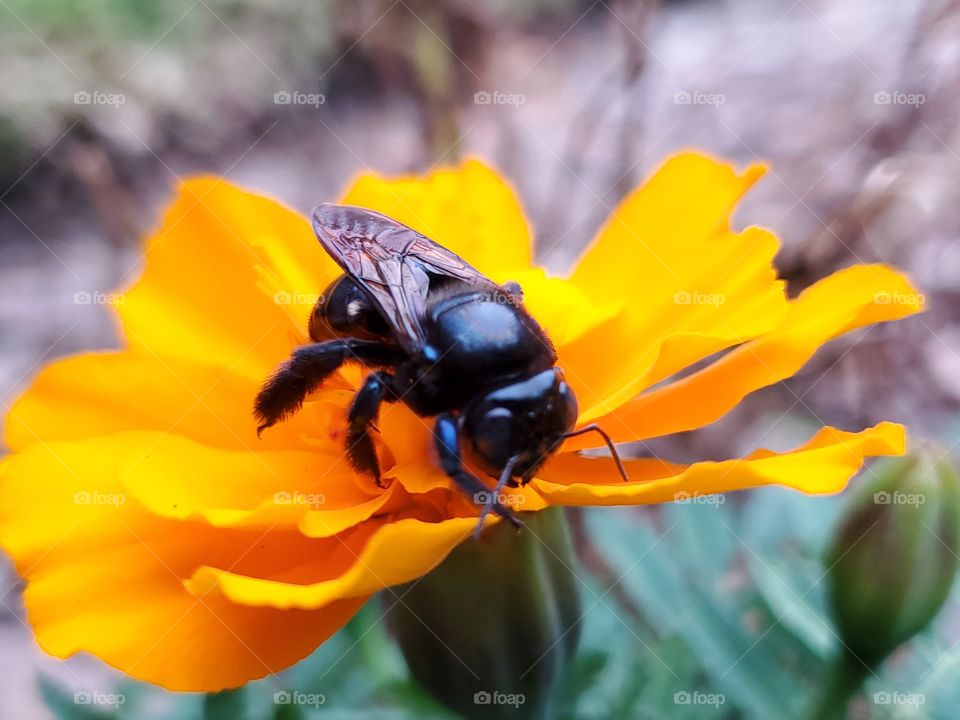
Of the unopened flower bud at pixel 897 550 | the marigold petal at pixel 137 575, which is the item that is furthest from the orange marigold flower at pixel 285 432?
the unopened flower bud at pixel 897 550

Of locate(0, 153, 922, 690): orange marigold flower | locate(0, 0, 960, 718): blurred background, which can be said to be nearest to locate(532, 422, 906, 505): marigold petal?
locate(0, 153, 922, 690): orange marigold flower

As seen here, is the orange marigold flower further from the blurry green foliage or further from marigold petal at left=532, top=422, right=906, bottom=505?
the blurry green foliage

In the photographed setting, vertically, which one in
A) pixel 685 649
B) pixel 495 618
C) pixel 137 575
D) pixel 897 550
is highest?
pixel 137 575

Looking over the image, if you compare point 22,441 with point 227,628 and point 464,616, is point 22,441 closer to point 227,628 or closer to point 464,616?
point 227,628

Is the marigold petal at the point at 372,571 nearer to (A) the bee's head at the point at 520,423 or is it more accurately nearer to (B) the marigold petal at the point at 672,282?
(A) the bee's head at the point at 520,423

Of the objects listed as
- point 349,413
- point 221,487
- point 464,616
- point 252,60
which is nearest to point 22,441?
point 221,487

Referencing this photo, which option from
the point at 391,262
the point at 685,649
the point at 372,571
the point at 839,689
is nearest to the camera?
the point at 372,571

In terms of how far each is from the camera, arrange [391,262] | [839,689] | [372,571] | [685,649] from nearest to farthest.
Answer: [372,571] → [391,262] → [839,689] → [685,649]

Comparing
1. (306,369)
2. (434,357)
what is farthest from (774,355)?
(306,369)

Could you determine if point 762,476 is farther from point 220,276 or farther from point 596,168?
point 596,168
